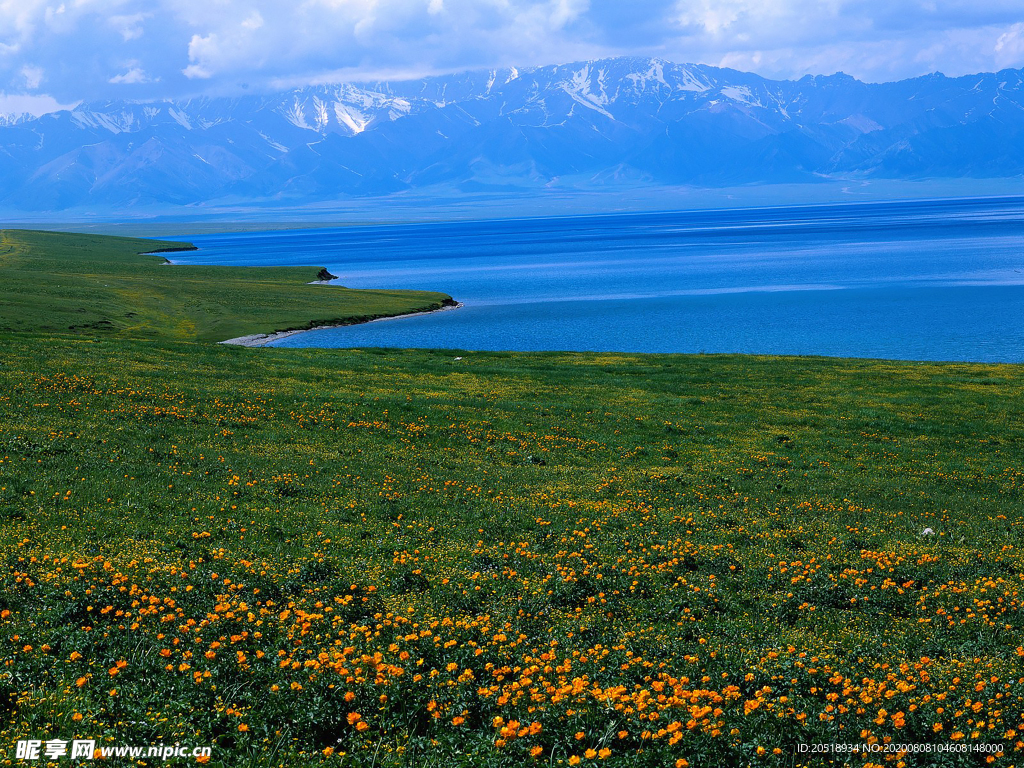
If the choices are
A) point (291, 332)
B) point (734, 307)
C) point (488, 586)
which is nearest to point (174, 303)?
point (291, 332)

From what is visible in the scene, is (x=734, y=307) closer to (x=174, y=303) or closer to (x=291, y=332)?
(x=291, y=332)

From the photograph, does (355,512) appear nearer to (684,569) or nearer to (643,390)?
(684,569)

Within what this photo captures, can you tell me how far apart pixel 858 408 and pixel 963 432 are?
20.7 ft

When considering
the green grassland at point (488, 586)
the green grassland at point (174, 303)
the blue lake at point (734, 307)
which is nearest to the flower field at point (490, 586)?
the green grassland at point (488, 586)

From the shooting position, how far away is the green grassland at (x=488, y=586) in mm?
10516

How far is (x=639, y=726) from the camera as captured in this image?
10523 millimetres

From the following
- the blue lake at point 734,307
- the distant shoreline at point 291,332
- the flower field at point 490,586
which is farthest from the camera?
the distant shoreline at point 291,332

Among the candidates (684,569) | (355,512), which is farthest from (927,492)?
(355,512)

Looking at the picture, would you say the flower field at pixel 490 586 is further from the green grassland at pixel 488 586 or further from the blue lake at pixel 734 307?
the blue lake at pixel 734 307

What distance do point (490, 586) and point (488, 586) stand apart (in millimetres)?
45

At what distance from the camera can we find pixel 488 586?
15820 millimetres

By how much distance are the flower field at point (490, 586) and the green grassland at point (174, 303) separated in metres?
58.6

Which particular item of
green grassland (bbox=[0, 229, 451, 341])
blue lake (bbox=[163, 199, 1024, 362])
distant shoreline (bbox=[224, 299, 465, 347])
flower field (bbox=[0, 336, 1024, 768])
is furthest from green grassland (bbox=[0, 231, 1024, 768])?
green grassland (bbox=[0, 229, 451, 341])

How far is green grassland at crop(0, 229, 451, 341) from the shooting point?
8709 cm
